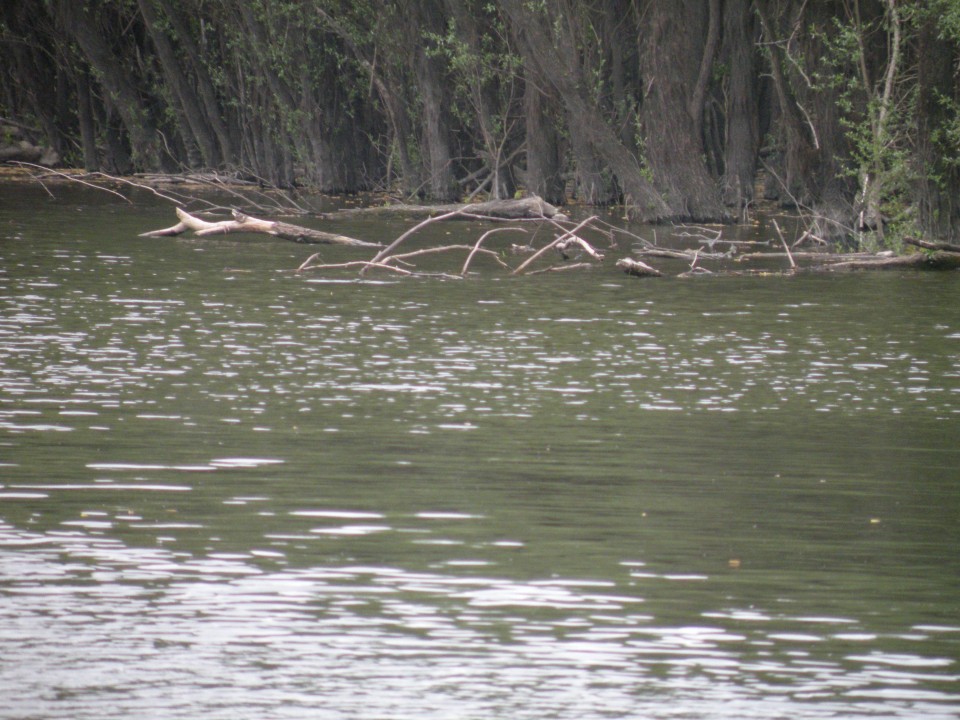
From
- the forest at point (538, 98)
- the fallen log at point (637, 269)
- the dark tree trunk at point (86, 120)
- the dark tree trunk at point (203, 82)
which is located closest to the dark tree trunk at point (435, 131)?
the forest at point (538, 98)

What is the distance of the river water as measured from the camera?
586 centimetres

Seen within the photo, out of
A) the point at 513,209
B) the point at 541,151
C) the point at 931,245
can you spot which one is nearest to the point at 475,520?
the point at 931,245

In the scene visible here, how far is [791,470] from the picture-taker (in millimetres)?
9656

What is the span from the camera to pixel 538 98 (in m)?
35.9

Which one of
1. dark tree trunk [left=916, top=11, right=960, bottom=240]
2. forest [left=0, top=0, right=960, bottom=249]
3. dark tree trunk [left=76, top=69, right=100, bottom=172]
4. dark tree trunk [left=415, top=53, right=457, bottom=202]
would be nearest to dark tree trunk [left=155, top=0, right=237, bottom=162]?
forest [left=0, top=0, right=960, bottom=249]

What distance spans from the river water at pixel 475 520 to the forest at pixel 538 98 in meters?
8.52

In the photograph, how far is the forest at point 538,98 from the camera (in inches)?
969

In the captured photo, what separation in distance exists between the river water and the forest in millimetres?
8516

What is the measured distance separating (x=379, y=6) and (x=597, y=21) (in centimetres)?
474

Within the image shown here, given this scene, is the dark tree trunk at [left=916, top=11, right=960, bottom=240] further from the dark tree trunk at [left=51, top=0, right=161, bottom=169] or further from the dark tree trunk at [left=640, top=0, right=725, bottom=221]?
the dark tree trunk at [left=51, top=0, right=161, bottom=169]

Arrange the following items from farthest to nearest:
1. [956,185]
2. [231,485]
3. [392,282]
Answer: [956,185] → [392,282] → [231,485]


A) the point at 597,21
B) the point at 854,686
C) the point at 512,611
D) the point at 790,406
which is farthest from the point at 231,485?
the point at 597,21

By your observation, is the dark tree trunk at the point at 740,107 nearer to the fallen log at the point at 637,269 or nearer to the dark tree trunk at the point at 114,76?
the fallen log at the point at 637,269

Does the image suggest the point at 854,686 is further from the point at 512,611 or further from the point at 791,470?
the point at 791,470
